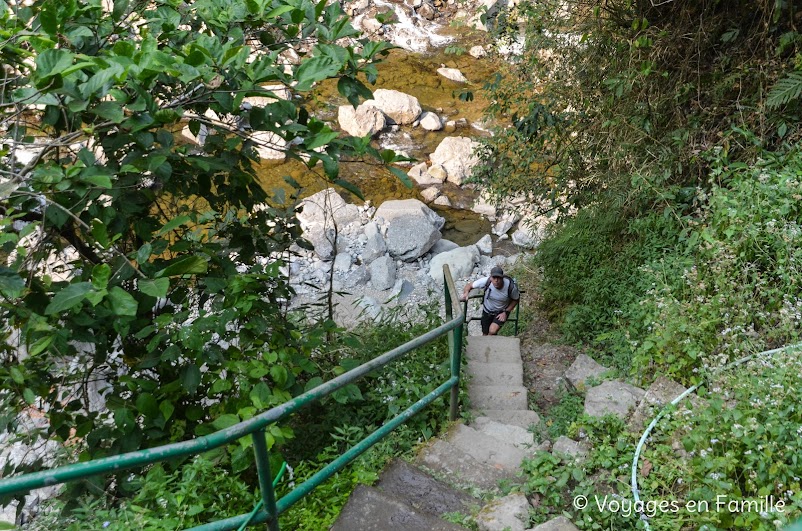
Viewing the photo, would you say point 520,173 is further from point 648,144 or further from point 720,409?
point 720,409

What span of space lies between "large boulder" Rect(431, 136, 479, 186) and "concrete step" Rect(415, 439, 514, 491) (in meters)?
10.7

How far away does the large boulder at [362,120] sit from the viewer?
48.0 ft

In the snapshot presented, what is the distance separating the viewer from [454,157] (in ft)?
45.5

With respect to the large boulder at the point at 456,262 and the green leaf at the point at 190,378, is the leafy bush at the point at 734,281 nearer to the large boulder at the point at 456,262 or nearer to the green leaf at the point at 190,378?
the green leaf at the point at 190,378

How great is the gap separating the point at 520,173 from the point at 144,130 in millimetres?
6010

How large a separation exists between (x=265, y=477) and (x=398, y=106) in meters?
13.8

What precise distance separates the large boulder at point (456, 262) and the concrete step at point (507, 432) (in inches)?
285

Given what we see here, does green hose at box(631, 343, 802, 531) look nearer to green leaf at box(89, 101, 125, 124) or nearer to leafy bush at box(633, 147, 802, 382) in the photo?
leafy bush at box(633, 147, 802, 382)

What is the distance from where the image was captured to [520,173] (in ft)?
26.0

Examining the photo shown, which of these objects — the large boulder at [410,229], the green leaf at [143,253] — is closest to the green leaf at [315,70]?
the green leaf at [143,253]

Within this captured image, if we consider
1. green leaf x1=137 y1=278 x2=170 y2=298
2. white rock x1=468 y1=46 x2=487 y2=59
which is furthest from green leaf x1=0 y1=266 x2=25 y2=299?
white rock x1=468 y1=46 x2=487 y2=59

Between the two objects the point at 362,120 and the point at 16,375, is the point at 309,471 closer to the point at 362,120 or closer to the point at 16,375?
the point at 16,375

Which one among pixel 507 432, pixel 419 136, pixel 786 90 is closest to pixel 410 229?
pixel 419 136

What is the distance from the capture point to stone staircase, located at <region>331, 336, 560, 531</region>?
2484 mm
